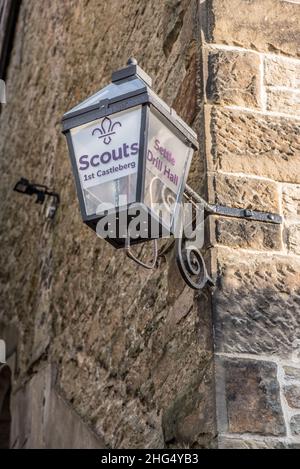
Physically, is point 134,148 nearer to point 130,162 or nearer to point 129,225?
point 130,162

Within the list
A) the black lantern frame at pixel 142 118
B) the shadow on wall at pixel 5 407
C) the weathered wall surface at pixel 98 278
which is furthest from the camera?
the shadow on wall at pixel 5 407

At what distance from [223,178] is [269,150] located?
0.21 metres

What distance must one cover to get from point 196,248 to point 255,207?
29 centimetres

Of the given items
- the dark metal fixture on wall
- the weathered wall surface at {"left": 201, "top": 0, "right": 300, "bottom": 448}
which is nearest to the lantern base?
the weathered wall surface at {"left": 201, "top": 0, "right": 300, "bottom": 448}

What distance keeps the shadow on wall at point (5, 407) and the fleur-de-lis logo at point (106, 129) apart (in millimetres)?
3655

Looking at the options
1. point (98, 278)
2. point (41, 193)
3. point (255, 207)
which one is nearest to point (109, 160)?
point (255, 207)

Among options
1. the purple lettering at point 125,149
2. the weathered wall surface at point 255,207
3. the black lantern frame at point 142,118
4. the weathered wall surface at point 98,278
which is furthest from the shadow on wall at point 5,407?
the purple lettering at point 125,149

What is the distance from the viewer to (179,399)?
2.84 metres

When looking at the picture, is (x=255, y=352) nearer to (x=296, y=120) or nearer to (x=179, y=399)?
(x=179, y=399)

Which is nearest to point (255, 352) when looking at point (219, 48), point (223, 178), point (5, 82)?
point (223, 178)

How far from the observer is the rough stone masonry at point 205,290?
267 cm

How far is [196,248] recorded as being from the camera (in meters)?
2.77

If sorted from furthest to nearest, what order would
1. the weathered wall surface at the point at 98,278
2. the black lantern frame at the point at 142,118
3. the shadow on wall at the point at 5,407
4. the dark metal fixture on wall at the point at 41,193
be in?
the shadow on wall at the point at 5,407
the dark metal fixture on wall at the point at 41,193
the weathered wall surface at the point at 98,278
the black lantern frame at the point at 142,118

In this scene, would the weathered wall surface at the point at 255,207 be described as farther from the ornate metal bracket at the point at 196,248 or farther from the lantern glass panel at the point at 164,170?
the lantern glass panel at the point at 164,170
